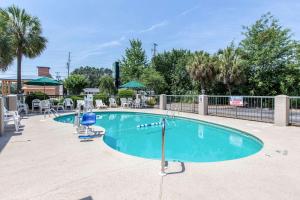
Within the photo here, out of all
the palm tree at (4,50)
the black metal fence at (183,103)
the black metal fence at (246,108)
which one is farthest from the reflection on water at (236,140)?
the palm tree at (4,50)

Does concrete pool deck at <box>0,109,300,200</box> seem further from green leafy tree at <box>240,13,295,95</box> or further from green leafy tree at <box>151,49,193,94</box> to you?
green leafy tree at <box>151,49,193,94</box>

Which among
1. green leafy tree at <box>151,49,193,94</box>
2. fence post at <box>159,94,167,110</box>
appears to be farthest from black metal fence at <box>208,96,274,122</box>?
green leafy tree at <box>151,49,193,94</box>

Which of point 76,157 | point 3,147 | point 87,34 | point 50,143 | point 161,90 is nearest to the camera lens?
point 76,157

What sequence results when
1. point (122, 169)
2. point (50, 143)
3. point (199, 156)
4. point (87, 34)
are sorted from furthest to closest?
point (87, 34), point (199, 156), point (50, 143), point (122, 169)

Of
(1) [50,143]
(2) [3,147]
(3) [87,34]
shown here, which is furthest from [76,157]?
(3) [87,34]

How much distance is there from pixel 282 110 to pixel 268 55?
11.7 meters

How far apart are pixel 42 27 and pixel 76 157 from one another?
14.2 metres

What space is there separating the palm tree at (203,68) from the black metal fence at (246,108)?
814 centimetres

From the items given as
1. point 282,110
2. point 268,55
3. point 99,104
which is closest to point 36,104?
point 99,104

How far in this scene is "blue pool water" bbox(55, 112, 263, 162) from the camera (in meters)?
6.39

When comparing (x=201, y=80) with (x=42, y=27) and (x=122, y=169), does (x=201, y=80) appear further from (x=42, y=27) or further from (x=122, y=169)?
(x=122, y=169)

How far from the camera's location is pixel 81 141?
20.0 ft

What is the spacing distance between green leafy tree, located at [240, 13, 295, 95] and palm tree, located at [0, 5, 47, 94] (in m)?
17.1

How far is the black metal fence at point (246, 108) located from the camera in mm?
10211
